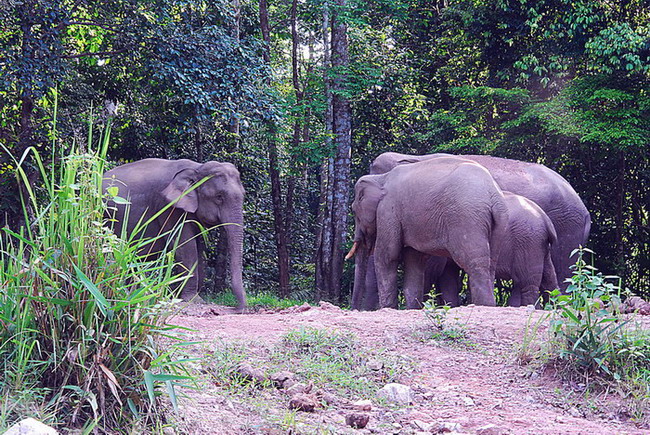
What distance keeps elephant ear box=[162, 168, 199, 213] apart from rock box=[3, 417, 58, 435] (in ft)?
24.9

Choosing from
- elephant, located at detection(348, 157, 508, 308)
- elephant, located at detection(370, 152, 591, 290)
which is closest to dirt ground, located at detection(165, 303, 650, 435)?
elephant, located at detection(348, 157, 508, 308)

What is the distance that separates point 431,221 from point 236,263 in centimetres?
270

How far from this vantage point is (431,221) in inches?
356

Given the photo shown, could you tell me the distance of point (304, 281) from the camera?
66.4ft

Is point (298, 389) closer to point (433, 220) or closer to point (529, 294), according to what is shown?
point (433, 220)

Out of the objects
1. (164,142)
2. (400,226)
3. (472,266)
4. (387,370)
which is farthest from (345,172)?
(387,370)

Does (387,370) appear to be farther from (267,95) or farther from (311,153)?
(311,153)

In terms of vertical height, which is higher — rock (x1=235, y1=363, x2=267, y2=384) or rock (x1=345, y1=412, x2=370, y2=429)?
rock (x1=235, y1=363, x2=267, y2=384)

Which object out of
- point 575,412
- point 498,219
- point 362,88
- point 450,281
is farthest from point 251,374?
point 362,88

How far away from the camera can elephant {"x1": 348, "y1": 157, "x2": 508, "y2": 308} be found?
856cm

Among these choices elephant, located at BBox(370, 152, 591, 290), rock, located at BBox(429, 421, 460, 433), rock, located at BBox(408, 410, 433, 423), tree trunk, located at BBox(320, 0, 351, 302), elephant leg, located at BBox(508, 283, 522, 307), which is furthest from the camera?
tree trunk, located at BBox(320, 0, 351, 302)

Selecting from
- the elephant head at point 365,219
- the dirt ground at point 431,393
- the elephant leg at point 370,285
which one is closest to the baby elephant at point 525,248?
the elephant head at point 365,219

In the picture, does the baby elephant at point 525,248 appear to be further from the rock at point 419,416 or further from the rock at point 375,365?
the rock at point 419,416

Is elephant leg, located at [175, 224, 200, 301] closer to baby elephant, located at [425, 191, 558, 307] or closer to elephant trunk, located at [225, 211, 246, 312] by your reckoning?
elephant trunk, located at [225, 211, 246, 312]
